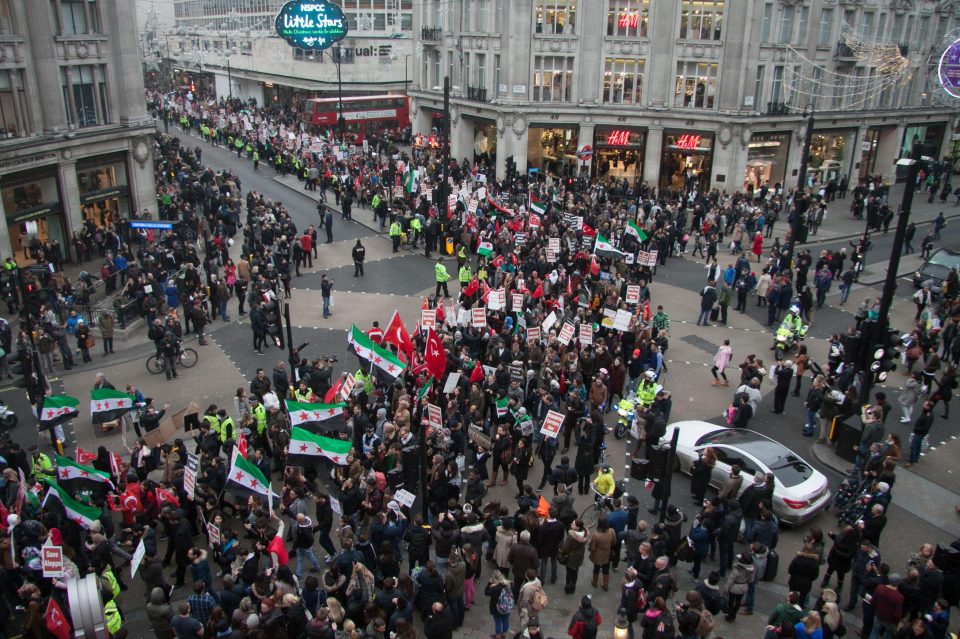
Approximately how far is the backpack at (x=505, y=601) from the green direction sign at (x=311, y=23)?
1491 inches

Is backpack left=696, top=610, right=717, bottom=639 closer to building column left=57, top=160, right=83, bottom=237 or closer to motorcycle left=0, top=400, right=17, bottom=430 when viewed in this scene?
motorcycle left=0, top=400, right=17, bottom=430

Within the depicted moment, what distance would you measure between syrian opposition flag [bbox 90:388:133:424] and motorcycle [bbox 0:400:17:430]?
312 cm

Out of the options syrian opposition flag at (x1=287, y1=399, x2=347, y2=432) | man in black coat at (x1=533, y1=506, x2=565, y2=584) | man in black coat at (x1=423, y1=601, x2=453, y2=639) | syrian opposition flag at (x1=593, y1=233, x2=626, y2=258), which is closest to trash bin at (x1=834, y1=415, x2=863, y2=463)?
man in black coat at (x1=533, y1=506, x2=565, y2=584)

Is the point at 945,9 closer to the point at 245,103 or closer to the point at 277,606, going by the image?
the point at 277,606

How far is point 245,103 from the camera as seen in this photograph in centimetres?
8388

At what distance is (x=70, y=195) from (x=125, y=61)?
23.3 ft

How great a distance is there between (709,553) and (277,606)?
25.5 ft

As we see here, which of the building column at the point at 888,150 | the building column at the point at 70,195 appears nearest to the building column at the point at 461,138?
the building column at the point at 70,195

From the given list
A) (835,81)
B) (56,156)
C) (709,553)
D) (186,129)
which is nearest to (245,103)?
(186,129)

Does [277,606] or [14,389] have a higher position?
[277,606]

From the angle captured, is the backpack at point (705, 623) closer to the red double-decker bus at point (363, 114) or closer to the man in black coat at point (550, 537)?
the man in black coat at point (550, 537)

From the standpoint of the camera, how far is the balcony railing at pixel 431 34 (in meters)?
51.3

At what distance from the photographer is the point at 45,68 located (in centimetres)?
3111

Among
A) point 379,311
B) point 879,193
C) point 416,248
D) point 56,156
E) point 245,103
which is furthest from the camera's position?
point 245,103
